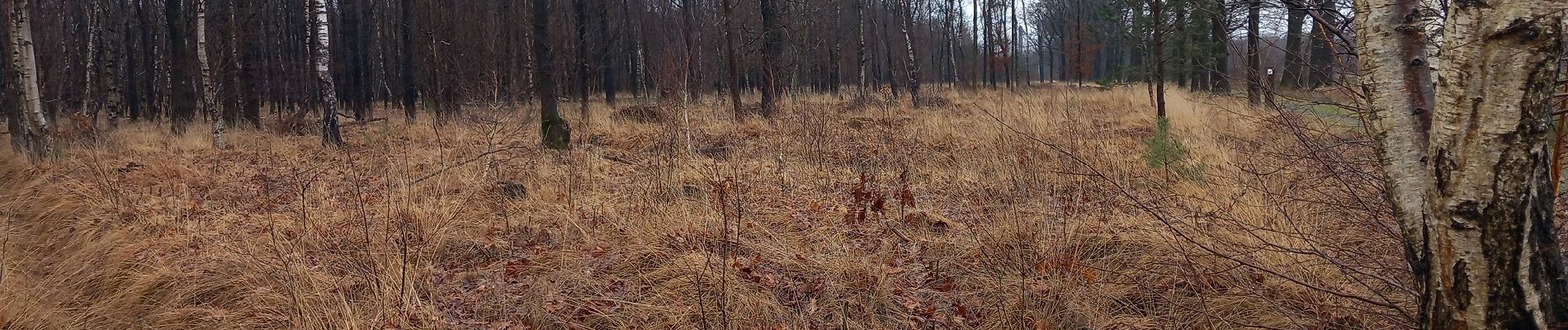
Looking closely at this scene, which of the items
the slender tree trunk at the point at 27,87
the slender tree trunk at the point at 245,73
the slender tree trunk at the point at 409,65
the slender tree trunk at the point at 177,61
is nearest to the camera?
the slender tree trunk at the point at 27,87

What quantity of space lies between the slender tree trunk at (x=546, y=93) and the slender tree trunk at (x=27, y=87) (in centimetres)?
469

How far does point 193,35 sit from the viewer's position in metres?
19.3

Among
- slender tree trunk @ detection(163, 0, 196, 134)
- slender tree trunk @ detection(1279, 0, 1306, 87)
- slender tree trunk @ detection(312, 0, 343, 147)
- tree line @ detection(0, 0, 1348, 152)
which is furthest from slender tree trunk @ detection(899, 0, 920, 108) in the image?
slender tree trunk @ detection(163, 0, 196, 134)

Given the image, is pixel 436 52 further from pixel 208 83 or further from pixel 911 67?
pixel 911 67

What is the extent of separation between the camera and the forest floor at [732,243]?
10.1ft

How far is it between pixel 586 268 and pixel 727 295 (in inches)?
34.3

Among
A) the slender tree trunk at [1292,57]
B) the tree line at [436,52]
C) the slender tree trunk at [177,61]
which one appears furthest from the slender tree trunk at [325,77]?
the slender tree trunk at [1292,57]

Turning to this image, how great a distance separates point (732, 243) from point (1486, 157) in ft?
9.98

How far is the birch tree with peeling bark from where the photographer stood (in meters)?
1.35

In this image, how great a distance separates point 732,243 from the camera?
4.03 metres

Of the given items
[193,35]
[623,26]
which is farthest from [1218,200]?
[623,26]

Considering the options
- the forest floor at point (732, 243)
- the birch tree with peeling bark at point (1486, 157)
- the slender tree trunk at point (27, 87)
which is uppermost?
the slender tree trunk at point (27, 87)

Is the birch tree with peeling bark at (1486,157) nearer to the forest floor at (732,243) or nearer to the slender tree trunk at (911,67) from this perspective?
the forest floor at (732,243)

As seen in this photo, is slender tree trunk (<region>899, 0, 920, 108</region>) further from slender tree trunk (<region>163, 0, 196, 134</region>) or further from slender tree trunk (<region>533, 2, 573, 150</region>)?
slender tree trunk (<region>163, 0, 196, 134</region>)
